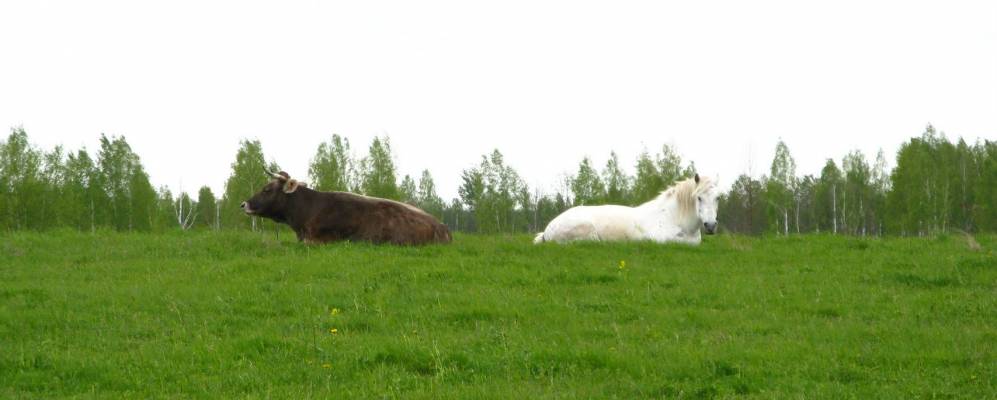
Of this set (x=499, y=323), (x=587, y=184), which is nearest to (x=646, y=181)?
(x=587, y=184)

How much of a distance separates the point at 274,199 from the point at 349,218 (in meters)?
2.35

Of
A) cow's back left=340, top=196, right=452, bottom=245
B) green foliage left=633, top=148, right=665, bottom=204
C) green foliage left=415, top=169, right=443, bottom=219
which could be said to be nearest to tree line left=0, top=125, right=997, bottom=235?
green foliage left=633, top=148, right=665, bottom=204

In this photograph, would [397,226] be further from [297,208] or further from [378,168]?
[378,168]

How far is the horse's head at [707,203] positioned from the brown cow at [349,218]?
4873 millimetres

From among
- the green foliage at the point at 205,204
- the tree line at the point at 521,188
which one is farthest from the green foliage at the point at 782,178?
the green foliage at the point at 205,204

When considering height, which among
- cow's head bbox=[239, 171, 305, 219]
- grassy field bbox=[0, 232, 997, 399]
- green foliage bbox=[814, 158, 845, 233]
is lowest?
grassy field bbox=[0, 232, 997, 399]

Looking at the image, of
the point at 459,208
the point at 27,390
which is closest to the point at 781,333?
the point at 27,390

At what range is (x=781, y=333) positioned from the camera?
985 cm

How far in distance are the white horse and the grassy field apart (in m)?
1.62

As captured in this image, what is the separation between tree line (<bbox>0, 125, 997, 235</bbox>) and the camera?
184ft

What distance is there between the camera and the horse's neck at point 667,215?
18734 millimetres

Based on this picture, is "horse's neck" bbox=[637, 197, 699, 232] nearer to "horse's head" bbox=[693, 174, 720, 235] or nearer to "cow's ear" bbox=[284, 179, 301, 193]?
"horse's head" bbox=[693, 174, 720, 235]

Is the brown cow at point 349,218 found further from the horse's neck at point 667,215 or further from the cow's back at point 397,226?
the horse's neck at point 667,215

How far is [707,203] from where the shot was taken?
60.3ft
